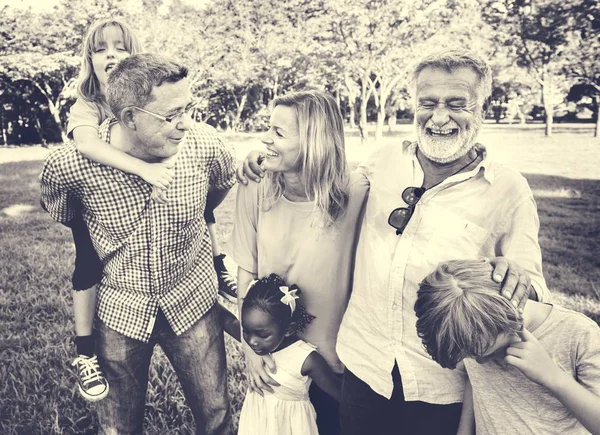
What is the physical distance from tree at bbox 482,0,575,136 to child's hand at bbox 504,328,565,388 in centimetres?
2117

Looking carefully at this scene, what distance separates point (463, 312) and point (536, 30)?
23427 mm

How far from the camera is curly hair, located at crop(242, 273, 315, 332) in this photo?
2.36 metres

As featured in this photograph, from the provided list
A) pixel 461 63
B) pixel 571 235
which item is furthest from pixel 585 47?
pixel 461 63

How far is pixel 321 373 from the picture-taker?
2.43 meters

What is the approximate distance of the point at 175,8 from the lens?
25016 mm

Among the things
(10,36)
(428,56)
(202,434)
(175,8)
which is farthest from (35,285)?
(175,8)

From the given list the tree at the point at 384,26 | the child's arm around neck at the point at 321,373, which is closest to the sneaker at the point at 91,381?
the child's arm around neck at the point at 321,373

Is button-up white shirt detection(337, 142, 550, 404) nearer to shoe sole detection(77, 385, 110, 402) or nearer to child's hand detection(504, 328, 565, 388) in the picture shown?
child's hand detection(504, 328, 565, 388)

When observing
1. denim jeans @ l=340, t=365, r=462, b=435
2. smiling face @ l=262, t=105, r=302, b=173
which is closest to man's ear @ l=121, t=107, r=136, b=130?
smiling face @ l=262, t=105, r=302, b=173

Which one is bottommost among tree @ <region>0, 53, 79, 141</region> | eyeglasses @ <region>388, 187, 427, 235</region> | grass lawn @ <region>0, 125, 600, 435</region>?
grass lawn @ <region>0, 125, 600, 435</region>

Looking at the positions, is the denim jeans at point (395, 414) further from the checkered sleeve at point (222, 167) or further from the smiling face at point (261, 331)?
the checkered sleeve at point (222, 167)

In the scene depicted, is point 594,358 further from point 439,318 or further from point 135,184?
point 135,184

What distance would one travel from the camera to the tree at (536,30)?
2034cm

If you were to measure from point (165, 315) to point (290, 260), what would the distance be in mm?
642
